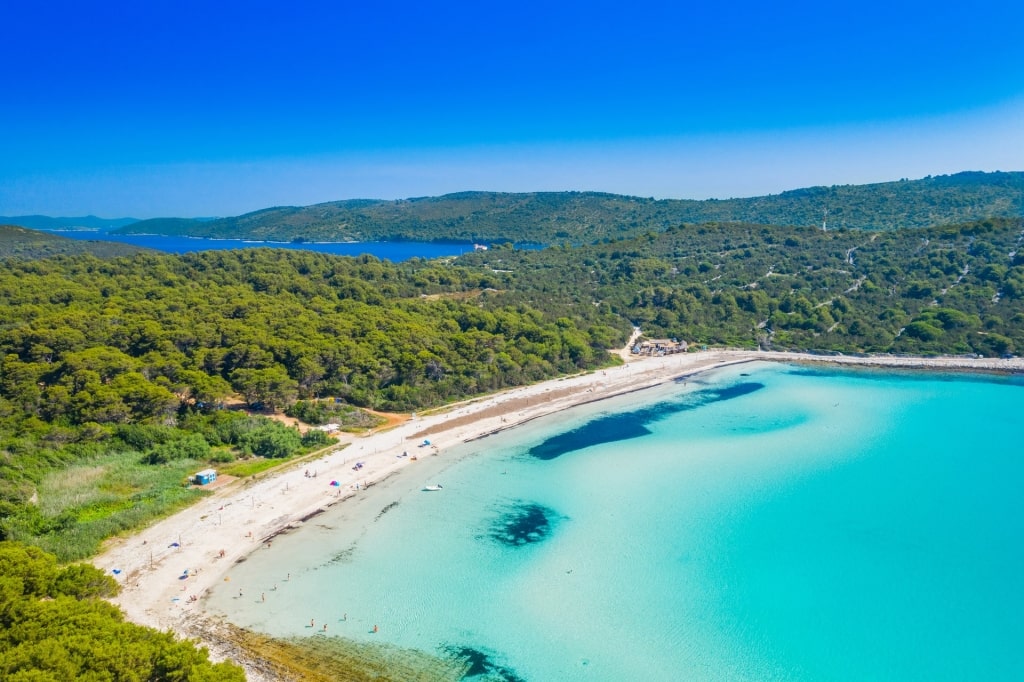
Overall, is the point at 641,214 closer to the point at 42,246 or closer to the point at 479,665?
the point at 42,246

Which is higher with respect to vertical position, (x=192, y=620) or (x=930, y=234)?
(x=930, y=234)

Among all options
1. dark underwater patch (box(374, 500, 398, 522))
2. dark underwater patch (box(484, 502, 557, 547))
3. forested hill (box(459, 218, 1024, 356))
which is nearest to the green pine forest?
forested hill (box(459, 218, 1024, 356))

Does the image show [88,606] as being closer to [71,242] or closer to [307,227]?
[71,242]

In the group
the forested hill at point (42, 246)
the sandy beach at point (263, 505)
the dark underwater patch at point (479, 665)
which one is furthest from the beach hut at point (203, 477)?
the forested hill at point (42, 246)

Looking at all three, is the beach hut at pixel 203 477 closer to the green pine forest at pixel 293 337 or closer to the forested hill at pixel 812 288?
the green pine forest at pixel 293 337

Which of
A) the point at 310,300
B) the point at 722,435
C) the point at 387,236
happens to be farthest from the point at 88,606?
the point at 387,236

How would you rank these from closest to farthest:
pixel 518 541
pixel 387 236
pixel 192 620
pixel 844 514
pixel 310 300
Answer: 1. pixel 192 620
2. pixel 518 541
3. pixel 844 514
4. pixel 310 300
5. pixel 387 236

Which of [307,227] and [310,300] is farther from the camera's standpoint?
[307,227]
